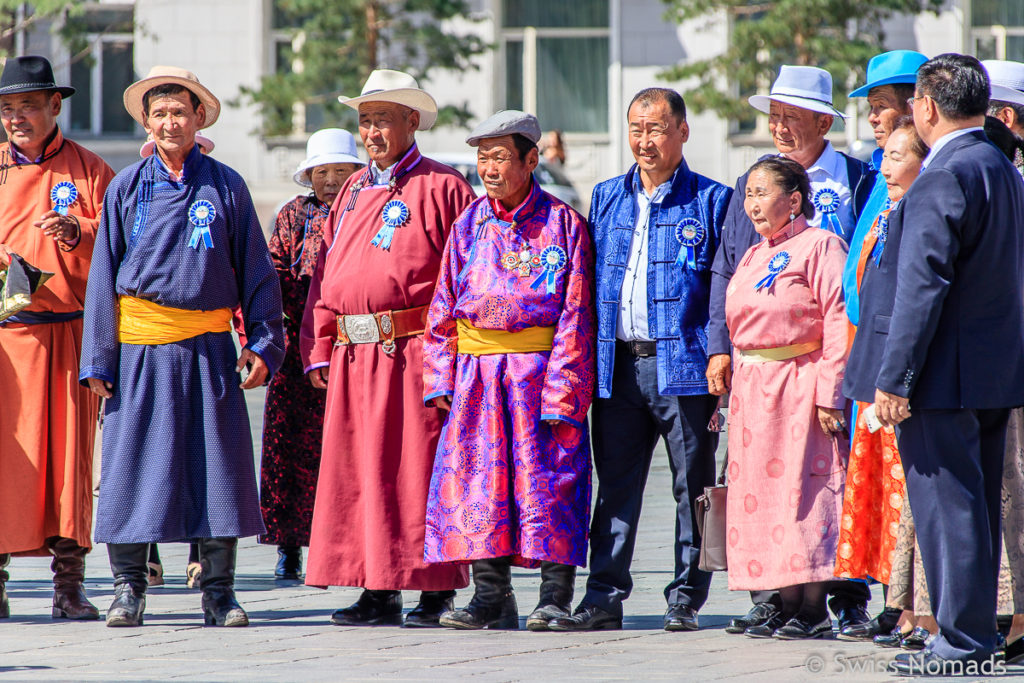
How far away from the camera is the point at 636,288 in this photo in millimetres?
6055

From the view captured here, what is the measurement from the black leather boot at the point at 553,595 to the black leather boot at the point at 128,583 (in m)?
1.52

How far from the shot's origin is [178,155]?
246 inches

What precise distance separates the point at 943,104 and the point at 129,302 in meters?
3.17

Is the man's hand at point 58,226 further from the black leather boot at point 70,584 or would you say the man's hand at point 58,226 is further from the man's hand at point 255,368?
the black leather boot at point 70,584

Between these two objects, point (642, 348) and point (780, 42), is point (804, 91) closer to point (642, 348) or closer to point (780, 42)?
point (642, 348)

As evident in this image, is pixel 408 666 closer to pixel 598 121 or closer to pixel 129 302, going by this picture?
pixel 129 302

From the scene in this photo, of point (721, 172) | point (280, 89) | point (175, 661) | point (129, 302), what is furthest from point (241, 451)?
point (721, 172)

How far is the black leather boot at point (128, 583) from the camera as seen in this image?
603 centimetres

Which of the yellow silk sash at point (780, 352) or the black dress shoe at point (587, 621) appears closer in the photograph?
the yellow silk sash at point (780, 352)

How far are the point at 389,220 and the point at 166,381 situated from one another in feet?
3.55

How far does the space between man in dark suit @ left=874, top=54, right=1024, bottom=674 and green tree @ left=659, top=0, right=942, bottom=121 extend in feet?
51.5

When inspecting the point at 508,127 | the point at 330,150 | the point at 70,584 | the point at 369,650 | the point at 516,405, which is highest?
the point at 330,150

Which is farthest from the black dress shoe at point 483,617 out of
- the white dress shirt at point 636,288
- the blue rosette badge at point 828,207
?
the blue rosette badge at point 828,207

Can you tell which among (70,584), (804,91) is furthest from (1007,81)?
(70,584)
